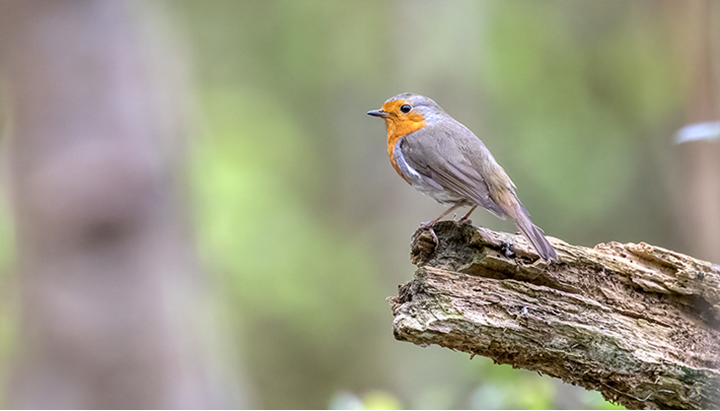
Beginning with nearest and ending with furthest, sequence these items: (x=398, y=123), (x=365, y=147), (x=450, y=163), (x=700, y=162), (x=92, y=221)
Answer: (x=450, y=163), (x=398, y=123), (x=92, y=221), (x=700, y=162), (x=365, y=147)

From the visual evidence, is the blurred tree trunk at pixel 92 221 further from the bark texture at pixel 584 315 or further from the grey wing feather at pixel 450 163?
the bark texture at pixel 584 315

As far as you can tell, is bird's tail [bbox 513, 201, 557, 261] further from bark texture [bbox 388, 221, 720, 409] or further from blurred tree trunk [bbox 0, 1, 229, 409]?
blurred tree trunk [bbox 0, 1, 229, 409]

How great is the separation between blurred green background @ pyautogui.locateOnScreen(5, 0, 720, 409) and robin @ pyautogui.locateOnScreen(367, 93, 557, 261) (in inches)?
141

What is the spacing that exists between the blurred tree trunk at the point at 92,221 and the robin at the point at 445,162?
272 centimetres

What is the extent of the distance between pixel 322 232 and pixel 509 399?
6.76 metres

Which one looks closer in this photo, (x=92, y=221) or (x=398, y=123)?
(x=398, y=123)

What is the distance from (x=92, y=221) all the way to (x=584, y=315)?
13.5 ft

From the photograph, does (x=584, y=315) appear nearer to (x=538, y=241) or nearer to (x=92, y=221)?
(x=538, y=241)

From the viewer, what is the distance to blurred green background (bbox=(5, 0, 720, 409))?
7.57 metres

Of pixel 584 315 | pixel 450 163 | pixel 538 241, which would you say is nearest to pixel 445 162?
pixel 450 163

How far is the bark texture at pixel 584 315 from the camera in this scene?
2.16 meters

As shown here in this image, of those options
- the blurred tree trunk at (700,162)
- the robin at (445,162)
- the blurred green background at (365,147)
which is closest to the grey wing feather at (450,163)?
the robin at (445,162)

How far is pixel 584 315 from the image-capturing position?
89.1 inches

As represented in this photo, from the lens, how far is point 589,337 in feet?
7.28
